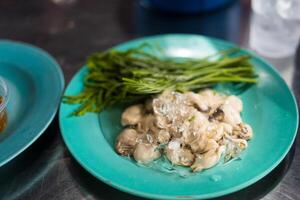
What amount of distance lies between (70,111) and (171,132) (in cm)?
22

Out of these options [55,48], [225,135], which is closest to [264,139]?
[225,135]

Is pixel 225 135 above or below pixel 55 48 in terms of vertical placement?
above

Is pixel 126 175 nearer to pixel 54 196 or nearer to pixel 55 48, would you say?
pixel 54 196

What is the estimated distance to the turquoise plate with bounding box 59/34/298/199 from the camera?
2.20 ft

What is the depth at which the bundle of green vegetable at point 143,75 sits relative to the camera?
0.84 m

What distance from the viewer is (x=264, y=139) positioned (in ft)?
2.48

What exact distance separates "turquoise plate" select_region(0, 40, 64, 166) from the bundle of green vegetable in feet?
0.18

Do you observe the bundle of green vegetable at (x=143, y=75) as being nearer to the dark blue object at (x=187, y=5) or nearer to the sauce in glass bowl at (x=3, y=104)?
the sauce in glass bowl at (x=3, y=104)

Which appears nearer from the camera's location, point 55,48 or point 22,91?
point 22,91

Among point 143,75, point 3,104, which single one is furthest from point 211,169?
point 3,104

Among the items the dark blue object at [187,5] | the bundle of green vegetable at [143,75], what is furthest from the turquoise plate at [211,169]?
the dark blue object at [187,5]

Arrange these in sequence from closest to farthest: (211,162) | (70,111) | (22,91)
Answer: (211,162) → (70,111) → (22,91)

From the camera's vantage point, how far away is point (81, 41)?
1182mm

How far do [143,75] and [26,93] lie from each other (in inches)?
11.1
